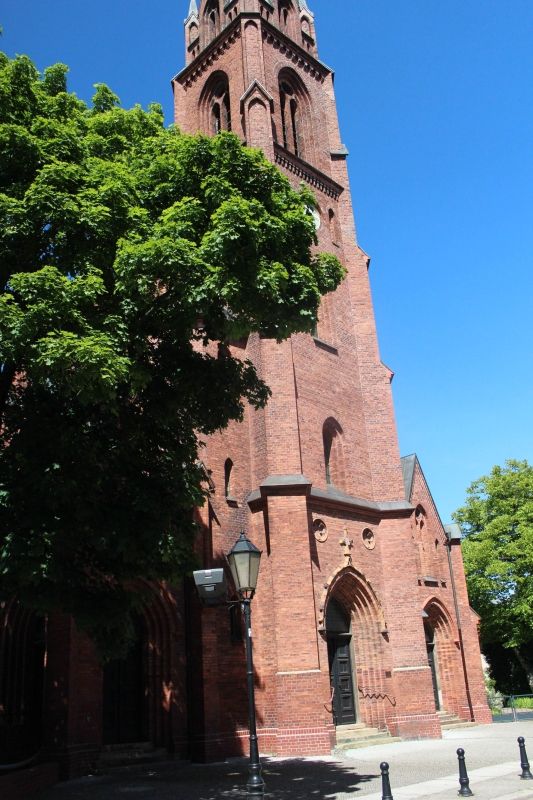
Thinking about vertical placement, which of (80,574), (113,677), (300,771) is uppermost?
(80,574)

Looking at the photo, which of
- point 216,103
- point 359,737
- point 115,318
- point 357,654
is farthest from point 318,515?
point 216,103

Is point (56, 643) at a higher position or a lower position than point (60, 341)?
lower

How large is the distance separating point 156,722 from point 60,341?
1158 centimetres

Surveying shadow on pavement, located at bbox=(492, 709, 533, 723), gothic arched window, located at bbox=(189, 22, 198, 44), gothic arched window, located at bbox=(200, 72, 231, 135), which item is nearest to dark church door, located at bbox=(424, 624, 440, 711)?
shadow on pavement, located at bbox=(492, 709, 533, 723)

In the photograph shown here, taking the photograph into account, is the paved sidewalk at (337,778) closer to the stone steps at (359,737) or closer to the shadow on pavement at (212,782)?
the shadow on pavement at (212,782)

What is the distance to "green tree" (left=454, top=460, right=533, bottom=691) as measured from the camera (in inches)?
1438

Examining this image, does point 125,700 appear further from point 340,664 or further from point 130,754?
point 340,664

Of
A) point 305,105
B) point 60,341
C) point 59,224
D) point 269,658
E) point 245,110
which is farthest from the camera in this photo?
point 305,105

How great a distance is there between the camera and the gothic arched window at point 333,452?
2192 centimetres

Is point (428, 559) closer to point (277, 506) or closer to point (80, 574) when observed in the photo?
point (277, 506)

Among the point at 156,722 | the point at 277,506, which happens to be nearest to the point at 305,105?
the point at 277,506

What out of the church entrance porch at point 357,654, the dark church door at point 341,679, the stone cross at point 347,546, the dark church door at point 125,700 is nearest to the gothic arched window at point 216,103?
the stone cross at point 347,546

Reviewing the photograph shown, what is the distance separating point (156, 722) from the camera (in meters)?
16.6

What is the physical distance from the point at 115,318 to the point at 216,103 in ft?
71.2
